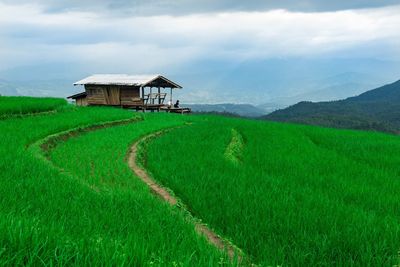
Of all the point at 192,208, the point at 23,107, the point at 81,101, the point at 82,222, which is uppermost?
the point at 23,107

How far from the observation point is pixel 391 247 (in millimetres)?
5477

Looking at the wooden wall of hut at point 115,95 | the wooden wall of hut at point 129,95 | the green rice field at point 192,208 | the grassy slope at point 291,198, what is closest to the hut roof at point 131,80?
the wooden wall of hut at point 115,95

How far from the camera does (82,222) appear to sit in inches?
201

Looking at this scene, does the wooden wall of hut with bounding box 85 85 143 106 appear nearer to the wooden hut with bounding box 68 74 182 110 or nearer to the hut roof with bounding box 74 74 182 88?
the wooden hut with bounding box 68 74 182 110

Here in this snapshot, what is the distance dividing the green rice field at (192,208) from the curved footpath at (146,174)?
0.16 meters

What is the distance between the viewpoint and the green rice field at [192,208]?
3512mm

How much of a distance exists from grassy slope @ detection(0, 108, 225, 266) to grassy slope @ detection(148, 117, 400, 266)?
0.96 metres

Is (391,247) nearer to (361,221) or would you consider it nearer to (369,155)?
(361,221)

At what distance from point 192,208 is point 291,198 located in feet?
5.80

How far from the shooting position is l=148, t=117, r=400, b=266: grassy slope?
215 inches

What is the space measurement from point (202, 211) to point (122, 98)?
37.3 metres

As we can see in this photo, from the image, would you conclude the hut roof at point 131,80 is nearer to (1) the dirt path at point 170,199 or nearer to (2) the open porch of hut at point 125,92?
(2) the open porch of hut at point 125,92

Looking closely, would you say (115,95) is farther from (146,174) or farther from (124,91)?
(146,174)

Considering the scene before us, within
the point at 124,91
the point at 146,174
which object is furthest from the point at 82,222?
the point at 124,91
